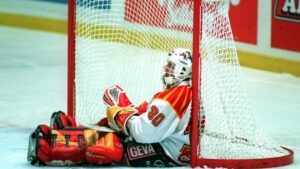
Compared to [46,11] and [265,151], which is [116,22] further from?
[46,11]

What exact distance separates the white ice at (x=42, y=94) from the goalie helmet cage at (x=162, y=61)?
0.36 metres

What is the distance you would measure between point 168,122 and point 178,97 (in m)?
0.14

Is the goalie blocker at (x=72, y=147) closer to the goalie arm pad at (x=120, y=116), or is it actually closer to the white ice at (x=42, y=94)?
the goalie arm pad at (x=120, y=116)

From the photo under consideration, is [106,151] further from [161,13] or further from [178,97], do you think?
[161,13]

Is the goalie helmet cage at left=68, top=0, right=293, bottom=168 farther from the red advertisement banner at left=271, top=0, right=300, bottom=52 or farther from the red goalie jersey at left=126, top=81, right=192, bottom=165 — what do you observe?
the red advertisement banner at left=271, top=0, right=300, bottom=52

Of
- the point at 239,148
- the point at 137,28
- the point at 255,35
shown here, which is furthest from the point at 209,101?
the point at 255,35

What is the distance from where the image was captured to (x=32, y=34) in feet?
39.3

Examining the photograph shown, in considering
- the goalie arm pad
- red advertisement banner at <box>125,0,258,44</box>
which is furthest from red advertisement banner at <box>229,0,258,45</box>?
the goalie arm pad

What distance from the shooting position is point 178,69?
5355 mm

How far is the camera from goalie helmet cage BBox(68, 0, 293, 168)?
539 centimetres

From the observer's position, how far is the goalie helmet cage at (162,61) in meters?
5.39

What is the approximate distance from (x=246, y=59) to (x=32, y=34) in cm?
326

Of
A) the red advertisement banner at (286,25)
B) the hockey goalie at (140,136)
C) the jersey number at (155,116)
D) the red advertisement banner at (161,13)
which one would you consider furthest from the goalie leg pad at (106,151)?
the red advertisement banner at (286,25)

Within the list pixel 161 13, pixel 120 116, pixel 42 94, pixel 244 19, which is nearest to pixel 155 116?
pixel 120 116
